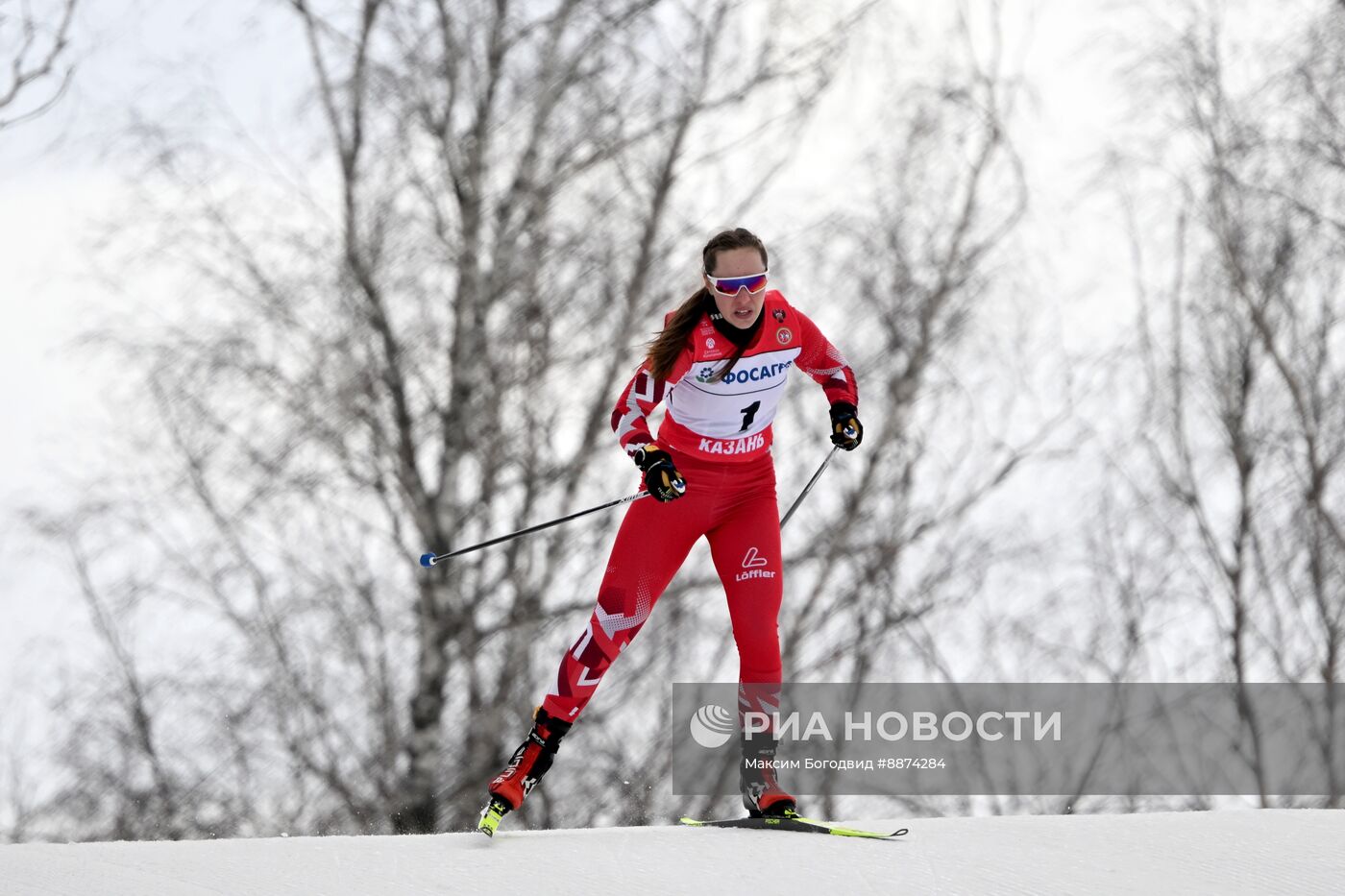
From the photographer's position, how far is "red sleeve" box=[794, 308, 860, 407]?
4008mm

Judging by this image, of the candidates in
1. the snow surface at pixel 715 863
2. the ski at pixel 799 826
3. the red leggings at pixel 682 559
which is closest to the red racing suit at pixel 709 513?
the red leggings at pixel 682 559

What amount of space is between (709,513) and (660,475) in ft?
0.96

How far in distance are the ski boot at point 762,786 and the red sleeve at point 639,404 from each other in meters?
0.97

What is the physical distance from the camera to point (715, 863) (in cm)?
338

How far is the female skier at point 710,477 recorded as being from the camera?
3.75 metres

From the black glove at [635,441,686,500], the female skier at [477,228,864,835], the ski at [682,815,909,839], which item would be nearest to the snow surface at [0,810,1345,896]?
the ski at [682,815,909,839]

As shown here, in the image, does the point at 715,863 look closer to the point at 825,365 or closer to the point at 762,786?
the point at 762,786

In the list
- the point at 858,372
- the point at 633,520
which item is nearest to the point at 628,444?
the point at 633,520

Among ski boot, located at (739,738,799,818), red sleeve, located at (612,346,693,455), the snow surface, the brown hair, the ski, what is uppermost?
the brown hair

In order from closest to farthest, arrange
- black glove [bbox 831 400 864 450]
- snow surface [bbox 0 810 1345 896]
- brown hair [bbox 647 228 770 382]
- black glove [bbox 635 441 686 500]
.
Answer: snow surface [bbox 0 810 1345 896] < black glove [bbox 635 441 686 500] < brown hair [bbox 647 228 770 382] < black glove [bbox 831 400 864 450]

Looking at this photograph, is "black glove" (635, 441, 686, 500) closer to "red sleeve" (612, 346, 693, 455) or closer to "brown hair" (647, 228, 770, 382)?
"red sleeve" (612, 346, 693, 455)

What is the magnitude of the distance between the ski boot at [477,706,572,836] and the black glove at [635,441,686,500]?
0.76 m

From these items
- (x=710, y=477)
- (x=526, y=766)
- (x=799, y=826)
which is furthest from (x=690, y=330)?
(x=799, y=826)

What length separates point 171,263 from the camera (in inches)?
322
